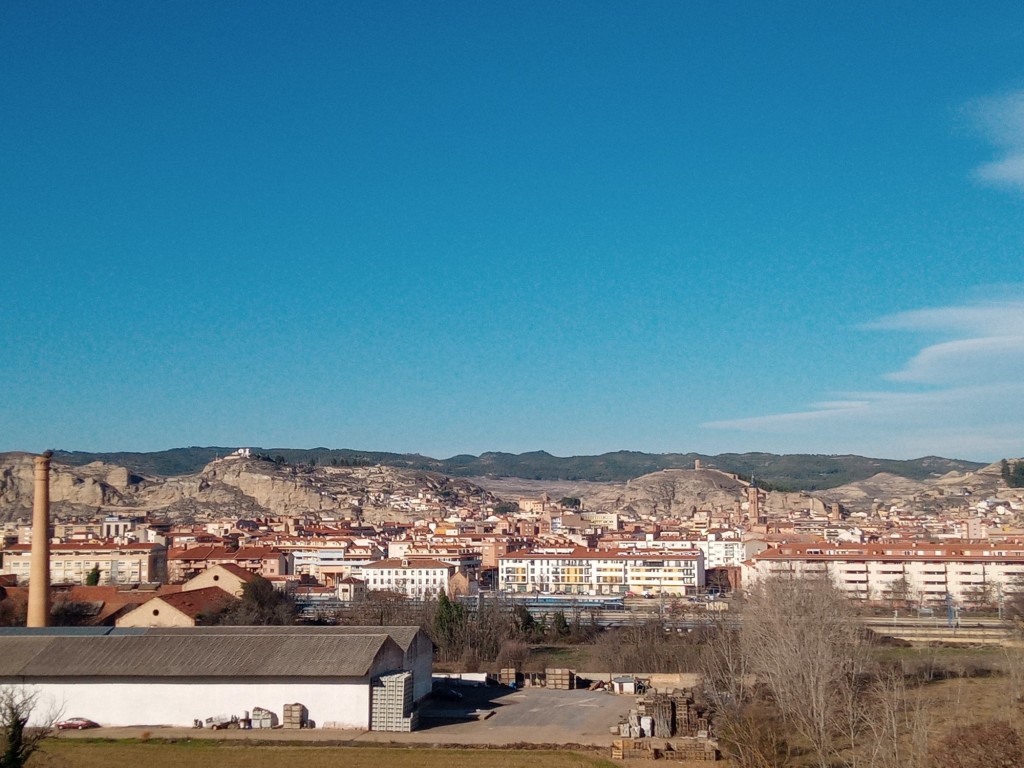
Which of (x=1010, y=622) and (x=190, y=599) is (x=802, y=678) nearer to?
(x=190, y=599)

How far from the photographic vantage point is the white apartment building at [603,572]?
6244 centimetres

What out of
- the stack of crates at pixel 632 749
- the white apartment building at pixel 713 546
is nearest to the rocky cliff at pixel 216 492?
the white apartment building at pixel 713 546

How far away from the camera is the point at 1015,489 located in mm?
129500

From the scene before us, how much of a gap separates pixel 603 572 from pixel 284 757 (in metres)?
46.6

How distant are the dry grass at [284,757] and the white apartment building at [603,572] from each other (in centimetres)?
4299

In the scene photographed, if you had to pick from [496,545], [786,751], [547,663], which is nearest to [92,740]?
[786,751]

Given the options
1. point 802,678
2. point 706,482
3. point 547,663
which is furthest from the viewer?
point 706,482

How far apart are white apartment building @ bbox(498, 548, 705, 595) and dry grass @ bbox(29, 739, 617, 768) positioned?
43.0m

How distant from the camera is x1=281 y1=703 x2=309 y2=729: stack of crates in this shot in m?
21.5

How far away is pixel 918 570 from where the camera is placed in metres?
56.6

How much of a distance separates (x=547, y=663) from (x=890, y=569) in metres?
29.4

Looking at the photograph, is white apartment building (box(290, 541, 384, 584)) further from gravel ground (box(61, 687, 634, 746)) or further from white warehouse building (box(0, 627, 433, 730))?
white warehouse building (box(0, 627, 433, 730))

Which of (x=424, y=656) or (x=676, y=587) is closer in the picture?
(x=424, y=656)

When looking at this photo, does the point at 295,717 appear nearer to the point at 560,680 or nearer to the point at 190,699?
the point at 190,699
